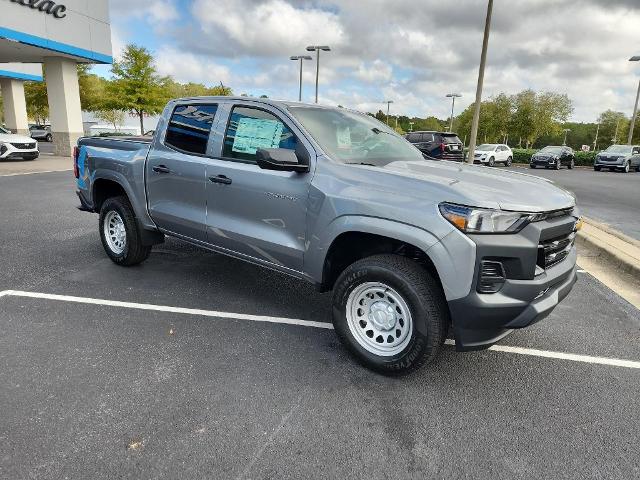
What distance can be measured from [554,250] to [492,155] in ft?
93.5

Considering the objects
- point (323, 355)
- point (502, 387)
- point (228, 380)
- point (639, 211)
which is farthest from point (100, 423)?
point (639, 211)

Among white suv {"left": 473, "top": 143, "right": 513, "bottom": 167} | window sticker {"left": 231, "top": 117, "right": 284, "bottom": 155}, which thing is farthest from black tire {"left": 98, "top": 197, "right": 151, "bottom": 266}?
white suv {"left": 473, "top": 143, "right": 513, "bottom": 167}

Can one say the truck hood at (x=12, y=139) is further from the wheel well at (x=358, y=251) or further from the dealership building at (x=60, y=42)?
the wheel well at (x=358, y=251)

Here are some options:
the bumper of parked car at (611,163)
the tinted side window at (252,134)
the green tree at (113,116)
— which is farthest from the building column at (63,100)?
the green tree at (113,116)

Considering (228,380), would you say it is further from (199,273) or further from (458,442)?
(199,273)

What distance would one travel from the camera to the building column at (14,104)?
2997cm

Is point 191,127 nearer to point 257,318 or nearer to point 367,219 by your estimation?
point 257,318

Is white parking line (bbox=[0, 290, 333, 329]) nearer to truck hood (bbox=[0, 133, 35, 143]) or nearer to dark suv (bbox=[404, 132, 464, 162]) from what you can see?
dark suv (bbox=[404, 132, 464, 162])

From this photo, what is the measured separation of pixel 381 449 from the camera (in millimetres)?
2410

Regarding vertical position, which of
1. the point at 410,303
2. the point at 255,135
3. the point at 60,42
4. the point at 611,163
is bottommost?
the point at 611,163

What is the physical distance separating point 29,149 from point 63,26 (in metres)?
5.45

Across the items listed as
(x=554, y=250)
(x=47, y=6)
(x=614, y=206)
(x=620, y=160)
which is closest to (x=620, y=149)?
(x=620, y=160)

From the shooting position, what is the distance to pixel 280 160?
126 inches

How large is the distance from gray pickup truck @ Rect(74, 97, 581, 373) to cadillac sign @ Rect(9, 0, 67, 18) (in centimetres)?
1786
